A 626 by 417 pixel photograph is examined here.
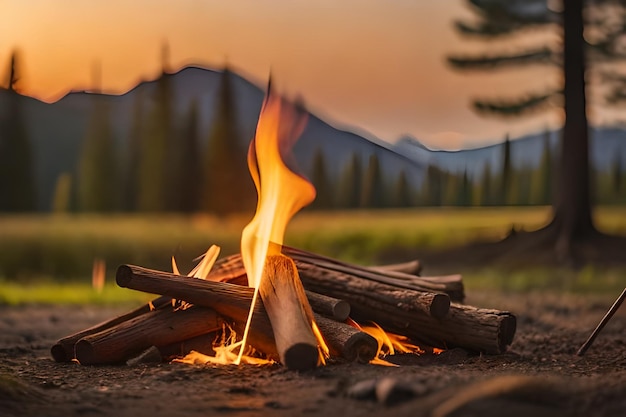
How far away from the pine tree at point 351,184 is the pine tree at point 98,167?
282cm

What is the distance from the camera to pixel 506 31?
9.99 m

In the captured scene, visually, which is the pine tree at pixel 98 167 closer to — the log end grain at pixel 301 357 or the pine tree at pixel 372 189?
the pine tree at pixel 372 189

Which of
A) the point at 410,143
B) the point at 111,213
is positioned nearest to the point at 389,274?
the point at 410,143

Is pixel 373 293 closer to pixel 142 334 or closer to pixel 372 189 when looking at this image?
pixel 142 334

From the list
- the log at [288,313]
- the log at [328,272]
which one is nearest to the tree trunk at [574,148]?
the log at [328,272]

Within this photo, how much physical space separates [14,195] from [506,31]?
21.1ft

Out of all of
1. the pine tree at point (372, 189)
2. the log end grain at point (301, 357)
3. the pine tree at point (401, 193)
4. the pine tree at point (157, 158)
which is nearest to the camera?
the log end grain at point (301, 357)

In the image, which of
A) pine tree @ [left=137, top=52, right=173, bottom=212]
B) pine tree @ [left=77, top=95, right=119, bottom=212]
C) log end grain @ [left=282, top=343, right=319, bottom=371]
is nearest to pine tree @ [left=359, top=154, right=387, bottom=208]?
pine tree @ [left=137, top=52, right=173, bottom=212]

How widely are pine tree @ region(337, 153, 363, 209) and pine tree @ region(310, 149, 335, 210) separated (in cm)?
11

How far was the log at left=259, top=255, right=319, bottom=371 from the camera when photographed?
11.2ft

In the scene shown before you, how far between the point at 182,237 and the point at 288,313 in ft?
18.9

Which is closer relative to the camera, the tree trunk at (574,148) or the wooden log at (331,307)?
the wooden log at (331,307)

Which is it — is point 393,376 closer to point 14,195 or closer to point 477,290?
point 477,290

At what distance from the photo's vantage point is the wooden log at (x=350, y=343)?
3744 millimetres
